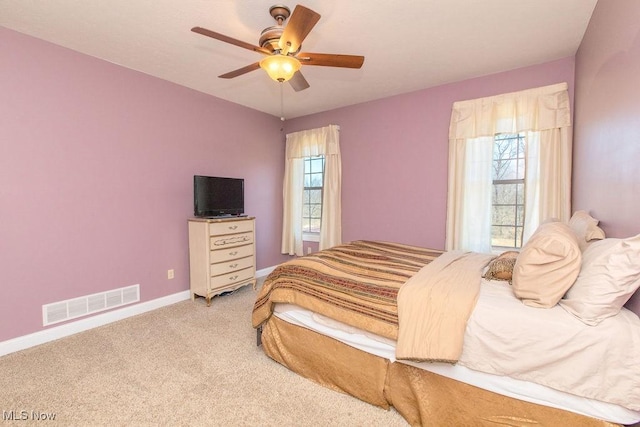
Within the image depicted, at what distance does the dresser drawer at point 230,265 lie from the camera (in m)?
3.31

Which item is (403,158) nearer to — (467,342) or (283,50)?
(283,50)

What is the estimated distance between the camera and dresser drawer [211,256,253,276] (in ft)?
10.9

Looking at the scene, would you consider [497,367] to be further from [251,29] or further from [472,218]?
[251,29]

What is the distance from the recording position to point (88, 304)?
8.79 ft

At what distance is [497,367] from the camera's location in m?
1.33

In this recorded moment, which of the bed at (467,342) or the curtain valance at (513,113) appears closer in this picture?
the bed at (467,342)

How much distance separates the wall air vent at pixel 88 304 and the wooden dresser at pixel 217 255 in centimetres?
63

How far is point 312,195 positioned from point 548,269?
351 centimetres

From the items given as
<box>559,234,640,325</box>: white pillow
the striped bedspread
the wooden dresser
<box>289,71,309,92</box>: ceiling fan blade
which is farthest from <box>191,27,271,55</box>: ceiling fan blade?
<box>559,234,640,325</box>: white pillow

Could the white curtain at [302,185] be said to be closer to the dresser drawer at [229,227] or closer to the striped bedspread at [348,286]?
the dresser drawer at [229,227]

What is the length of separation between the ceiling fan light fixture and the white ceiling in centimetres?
44

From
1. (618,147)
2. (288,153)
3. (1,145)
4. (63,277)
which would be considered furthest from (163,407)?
(288,153)

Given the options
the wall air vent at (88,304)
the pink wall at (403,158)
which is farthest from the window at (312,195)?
the wall air vent at (88,304)

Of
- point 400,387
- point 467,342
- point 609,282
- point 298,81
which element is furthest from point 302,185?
point 609,282
